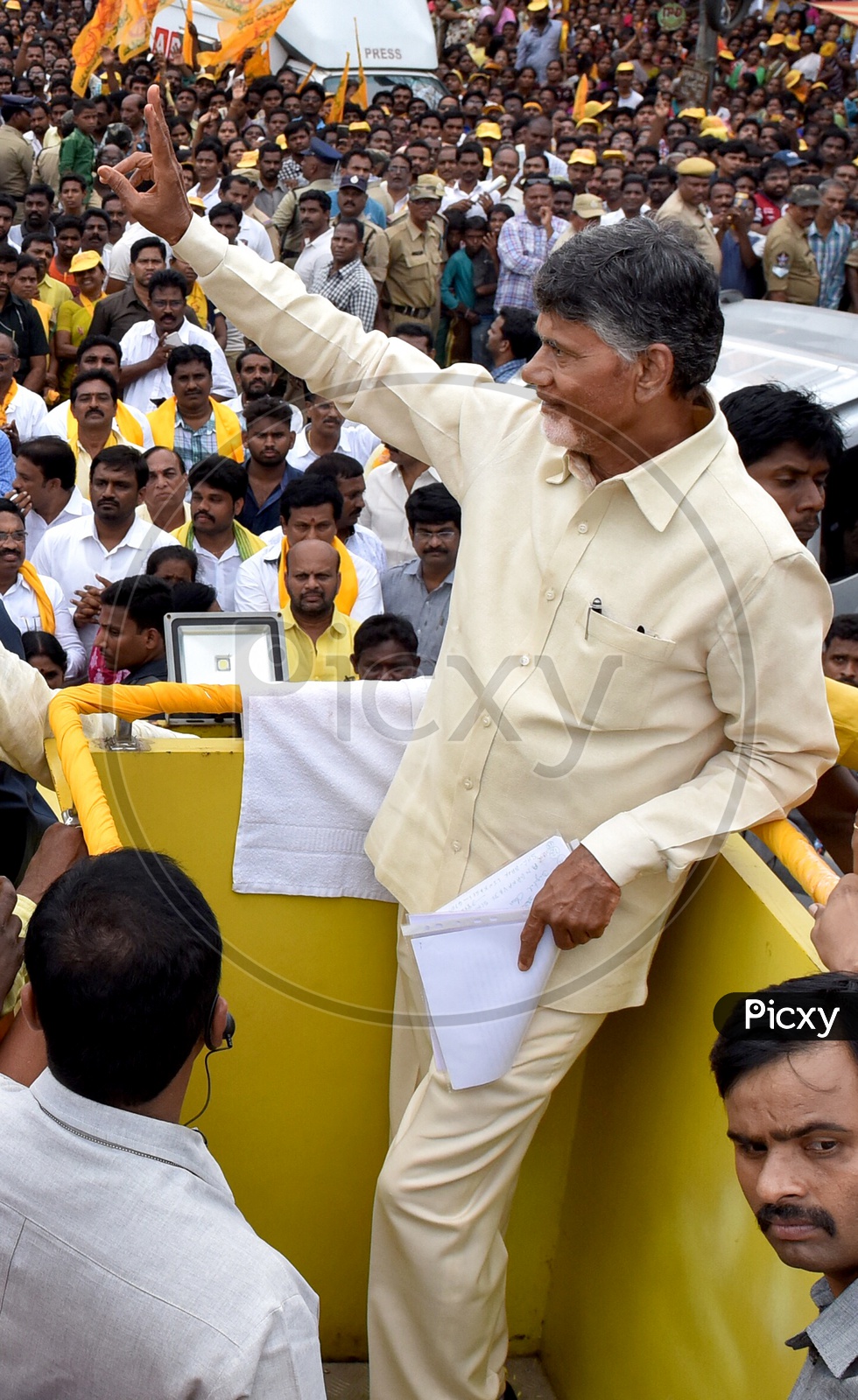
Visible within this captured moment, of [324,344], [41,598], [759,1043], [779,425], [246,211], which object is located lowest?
[41,598]

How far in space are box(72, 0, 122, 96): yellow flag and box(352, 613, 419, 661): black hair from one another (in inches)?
387

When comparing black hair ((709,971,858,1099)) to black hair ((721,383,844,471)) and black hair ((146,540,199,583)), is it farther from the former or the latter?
black hair ((146,540,199,583))

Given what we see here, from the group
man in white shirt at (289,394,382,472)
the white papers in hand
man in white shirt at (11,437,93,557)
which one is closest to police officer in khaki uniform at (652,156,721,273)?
man in white shirt at (289,394,382,472)

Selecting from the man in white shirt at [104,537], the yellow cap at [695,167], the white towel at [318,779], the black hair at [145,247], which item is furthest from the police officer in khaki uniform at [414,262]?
the white towel at [318,779]

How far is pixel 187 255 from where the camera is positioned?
232 cm

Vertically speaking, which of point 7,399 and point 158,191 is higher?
point 158,191

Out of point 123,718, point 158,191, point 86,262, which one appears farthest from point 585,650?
point 86,262

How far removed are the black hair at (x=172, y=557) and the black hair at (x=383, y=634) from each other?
3.33 ft

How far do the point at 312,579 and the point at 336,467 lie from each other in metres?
1.28

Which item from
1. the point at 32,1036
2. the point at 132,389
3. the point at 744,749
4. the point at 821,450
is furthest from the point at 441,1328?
the point at 132,389

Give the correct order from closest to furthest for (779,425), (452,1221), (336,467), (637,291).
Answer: (637,291) < (452,1221) < (779,425) < (336,467)

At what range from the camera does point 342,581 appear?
480 cm

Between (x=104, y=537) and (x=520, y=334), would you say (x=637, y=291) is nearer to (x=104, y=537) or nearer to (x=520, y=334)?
(x=104, y=537)

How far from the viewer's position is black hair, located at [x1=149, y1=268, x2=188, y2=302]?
7.42m
